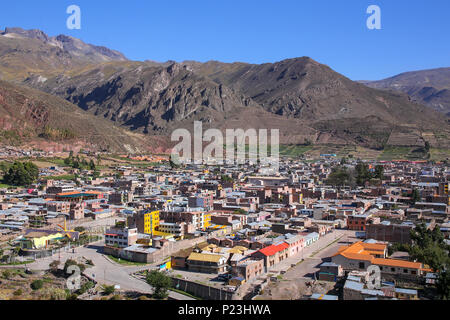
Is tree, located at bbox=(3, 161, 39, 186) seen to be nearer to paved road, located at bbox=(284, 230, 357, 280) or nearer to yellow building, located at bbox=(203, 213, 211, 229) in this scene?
yellow building, located at bbox=(203, 213, 211, 229)

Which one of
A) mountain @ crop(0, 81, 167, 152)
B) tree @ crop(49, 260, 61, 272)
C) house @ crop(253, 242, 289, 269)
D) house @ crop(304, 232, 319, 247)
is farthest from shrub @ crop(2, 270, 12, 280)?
mountain @ crop(0, 81, 167, 152)

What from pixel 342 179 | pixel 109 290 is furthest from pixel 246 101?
pixel 109 290

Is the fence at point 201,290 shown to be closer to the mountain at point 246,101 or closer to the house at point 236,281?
the house at point 236,281

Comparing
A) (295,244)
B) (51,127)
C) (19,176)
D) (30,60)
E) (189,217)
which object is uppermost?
(30,60)

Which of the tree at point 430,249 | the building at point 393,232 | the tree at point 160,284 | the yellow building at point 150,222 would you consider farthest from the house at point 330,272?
the yellow building at point 150,222

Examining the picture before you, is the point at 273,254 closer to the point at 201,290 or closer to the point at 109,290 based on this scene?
the point at 201,290

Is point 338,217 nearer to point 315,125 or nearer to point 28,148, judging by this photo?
point 28,148

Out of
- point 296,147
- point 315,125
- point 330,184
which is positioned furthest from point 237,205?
point 315,125
